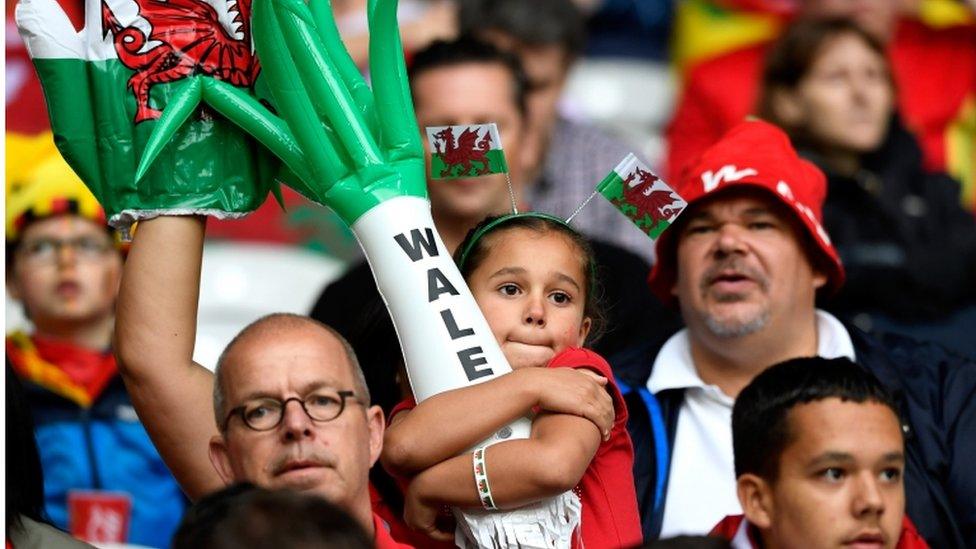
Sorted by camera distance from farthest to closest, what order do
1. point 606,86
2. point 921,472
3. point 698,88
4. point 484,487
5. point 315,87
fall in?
1. point 606,86
2. point 698,88
3. point 921,472
4. point 315,87
5. point 484,487

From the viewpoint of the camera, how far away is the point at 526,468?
3.25m

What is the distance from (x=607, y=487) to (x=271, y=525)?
3.54ft

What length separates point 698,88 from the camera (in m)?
7.19

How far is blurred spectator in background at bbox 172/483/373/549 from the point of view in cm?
254

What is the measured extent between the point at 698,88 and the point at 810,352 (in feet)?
8.76

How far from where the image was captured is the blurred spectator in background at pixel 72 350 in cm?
522

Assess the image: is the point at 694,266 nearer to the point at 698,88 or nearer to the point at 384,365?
the point at 384,365

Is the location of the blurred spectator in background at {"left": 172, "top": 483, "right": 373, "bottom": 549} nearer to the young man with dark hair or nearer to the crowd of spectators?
the crowd of spectators

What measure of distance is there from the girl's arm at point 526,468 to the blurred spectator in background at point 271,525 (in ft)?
2.04

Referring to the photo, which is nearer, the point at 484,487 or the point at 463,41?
the point at 484,487

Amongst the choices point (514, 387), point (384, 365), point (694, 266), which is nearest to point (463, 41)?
point (694, 266)

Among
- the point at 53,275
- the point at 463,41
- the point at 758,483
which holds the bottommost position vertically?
the point at 758,483

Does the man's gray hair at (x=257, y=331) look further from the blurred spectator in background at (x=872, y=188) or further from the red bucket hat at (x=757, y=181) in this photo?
the blurred spectator in background at (x=872, y=188)

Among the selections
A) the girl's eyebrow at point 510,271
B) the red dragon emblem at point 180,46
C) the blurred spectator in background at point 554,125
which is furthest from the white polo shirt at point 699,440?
the red dragon emblem at point 180,46
